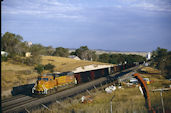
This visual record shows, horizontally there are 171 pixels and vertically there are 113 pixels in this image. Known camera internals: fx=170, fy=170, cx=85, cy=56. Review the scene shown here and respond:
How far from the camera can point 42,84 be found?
23.1 meters

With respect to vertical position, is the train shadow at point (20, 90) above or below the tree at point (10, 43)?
below

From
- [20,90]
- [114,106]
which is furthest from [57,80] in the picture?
[114,106]

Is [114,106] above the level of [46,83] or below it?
below

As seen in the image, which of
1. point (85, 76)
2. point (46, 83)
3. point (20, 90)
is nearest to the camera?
point (46, 83)

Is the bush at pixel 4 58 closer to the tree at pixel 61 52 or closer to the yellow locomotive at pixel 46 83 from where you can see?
the yellow locomotive at pixel 46 83

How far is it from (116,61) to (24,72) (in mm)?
70195

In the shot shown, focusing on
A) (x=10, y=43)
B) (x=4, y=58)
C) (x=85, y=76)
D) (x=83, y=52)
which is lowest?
(x=85, y=76)

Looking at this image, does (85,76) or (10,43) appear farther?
(10,43)

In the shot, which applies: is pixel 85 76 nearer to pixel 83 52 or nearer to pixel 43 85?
pixel 43 85

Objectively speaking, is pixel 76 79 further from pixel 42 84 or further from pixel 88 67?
pixel 88 67

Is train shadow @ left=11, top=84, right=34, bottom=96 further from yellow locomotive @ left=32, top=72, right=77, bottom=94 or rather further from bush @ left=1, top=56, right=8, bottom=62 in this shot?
bush @ left=1, top=56, right=8, bottom=62

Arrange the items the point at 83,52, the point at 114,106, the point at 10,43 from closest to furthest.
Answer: the point at 114,106, the point at 10,43, the point at 83,52

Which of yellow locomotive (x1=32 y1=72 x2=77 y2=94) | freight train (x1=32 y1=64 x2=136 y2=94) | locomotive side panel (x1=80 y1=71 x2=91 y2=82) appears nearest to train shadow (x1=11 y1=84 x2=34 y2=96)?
yellow locomotive (x1=32 y1=72 x2=77 y2=94)

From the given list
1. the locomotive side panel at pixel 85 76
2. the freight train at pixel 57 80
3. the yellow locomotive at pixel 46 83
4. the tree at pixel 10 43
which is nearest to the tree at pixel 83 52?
the tree at pixel 10 43
